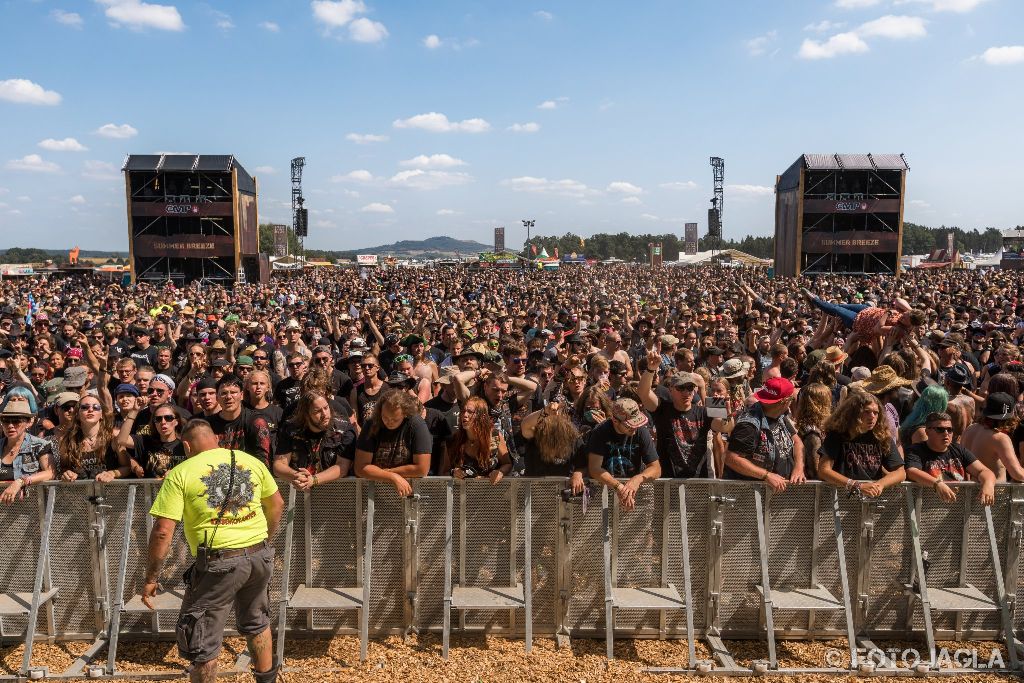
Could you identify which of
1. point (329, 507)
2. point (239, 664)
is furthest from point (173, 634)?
point (329, 507)

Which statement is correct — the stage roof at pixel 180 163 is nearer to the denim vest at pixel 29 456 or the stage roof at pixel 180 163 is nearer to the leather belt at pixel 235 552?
the denim vest at pixel 29 456

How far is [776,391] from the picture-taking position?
4.98 meters

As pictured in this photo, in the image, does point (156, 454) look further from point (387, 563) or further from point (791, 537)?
point (791, 537)

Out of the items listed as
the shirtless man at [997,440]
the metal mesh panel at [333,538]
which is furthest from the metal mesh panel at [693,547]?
the shirtless man at [997,440]

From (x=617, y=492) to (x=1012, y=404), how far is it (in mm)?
2976

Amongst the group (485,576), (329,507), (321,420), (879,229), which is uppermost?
(879,229)

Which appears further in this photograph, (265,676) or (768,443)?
(768,443)

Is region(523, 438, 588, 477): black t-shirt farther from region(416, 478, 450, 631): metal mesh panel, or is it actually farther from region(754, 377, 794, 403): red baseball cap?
region(754, 377, 794, 403): red baseball cap

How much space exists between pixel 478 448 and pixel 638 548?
1267 mm

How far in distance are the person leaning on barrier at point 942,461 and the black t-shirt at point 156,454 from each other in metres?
4.94

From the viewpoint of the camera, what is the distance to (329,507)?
494 centimetres

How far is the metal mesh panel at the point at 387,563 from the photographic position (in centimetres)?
495

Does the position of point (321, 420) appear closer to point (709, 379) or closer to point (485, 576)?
point (485, 576)

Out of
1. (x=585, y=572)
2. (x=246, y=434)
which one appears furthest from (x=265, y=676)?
(x=585, y=572)
